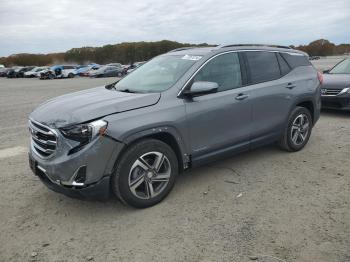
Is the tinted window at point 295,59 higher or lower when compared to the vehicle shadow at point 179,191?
higher

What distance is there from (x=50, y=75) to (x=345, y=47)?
2520 inches

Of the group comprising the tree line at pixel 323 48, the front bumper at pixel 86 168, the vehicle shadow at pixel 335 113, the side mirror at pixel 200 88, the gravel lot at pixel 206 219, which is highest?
the tree line at pixel 323 48

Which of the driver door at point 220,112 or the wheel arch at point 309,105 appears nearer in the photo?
the driver door at point 220,112

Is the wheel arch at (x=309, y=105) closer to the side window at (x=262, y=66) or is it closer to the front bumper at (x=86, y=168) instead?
the side window at (x=262, y=66)

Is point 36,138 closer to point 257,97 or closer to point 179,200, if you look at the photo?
point 179,200

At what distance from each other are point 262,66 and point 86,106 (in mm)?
2774

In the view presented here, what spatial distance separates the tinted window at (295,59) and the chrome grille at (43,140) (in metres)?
3.85

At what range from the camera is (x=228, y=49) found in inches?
193

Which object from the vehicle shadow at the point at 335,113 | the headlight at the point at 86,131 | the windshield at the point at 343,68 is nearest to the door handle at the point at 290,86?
the headlight at the point at 86,131

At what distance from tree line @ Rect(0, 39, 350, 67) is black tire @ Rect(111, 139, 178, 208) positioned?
8052 cm

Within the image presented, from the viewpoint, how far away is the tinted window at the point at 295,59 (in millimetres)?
5773

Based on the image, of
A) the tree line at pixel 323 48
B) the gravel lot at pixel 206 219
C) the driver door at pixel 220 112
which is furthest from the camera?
the tree line at pixel 323 48

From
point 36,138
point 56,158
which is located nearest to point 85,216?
point 56,158

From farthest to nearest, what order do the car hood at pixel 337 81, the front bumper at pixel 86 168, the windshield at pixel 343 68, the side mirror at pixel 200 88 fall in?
1. the windshield at pixel 343 68
2. the car hood at pixel 337 81
3. the side mirror at pixel 200 88
4. the front bumper at pixel 86 168
